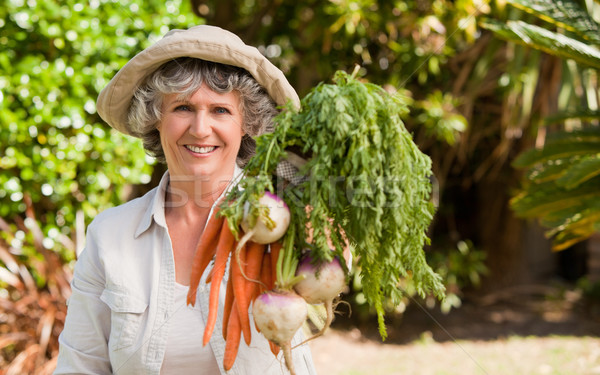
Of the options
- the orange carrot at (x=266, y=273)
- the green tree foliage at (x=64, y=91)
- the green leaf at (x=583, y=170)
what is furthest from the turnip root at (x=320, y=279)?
the green tree foliage at (x=64, y=91)

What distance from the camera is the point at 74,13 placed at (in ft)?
11.6

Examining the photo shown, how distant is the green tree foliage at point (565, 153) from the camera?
10.1 feet

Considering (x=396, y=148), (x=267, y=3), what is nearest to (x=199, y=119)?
(x=396, y=148)

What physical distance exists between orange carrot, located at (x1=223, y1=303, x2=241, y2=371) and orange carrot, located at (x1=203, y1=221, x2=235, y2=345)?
0.14 ft

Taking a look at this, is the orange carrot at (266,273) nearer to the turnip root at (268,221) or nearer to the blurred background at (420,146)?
the turnip root at (268,221)

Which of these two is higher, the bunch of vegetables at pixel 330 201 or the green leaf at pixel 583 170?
the bunch of vegetables at pixel 330 201

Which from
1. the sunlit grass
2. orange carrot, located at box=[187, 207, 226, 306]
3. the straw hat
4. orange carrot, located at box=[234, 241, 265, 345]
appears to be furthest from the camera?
the sunlit grass

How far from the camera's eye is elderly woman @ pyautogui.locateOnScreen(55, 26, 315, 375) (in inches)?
59.2

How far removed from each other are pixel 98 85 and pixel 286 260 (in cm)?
290

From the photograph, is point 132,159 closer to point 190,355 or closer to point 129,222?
point 129,222

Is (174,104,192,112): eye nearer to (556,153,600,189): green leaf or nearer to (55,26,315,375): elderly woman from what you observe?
(55,26,315,375): elderly woman

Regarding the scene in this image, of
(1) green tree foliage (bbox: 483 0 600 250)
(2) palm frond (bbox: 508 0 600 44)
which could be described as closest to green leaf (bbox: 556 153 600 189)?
(1) green tree foliage (bbox: 483 0 600 250)

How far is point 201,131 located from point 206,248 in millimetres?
317

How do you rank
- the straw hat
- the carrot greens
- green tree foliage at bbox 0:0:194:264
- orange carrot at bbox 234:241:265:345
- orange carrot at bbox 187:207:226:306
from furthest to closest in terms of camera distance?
green tree foliage at bbox 0:0:194:264, the straw hat, orange carrot at bbox 187:207:226:306, orange carrot at bbox 234:241:265:345, the carrot greens
